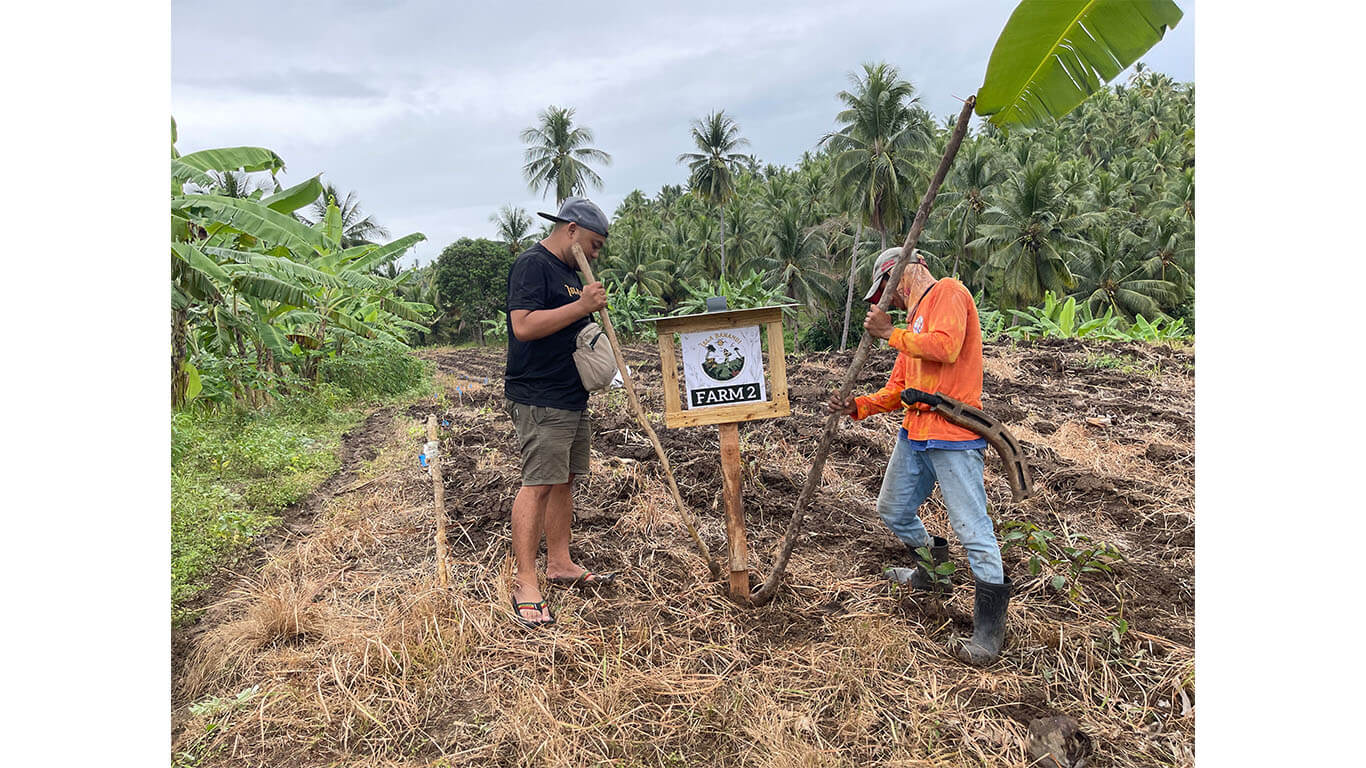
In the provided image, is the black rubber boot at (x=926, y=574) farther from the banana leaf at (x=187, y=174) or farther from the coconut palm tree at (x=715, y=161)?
the coconut palm tree at (x=715, y=161)

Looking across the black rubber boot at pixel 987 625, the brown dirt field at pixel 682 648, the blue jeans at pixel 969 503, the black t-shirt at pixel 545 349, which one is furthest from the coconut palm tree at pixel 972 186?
the black t-shirt at pixel 545 349

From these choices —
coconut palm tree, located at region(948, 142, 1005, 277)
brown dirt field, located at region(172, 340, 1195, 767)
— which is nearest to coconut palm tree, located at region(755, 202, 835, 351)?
coconut palm tree, located at region(948, 142, 1005, 277)

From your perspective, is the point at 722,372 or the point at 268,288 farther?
the point at 268,288

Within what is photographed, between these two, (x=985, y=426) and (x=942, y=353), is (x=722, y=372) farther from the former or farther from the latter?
(x=985, y=426)

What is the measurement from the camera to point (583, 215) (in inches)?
127

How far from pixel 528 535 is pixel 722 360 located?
3.80 ft

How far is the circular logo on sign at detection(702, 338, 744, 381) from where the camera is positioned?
320 cm

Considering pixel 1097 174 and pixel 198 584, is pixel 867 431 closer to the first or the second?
pixel 198 584

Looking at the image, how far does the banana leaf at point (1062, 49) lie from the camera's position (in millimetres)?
2688

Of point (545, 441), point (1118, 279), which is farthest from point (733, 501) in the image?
point (1118, 279)

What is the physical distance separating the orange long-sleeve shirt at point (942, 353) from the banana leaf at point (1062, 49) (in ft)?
2.48

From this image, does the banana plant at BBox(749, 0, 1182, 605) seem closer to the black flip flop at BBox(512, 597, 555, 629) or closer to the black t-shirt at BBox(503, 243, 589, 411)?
the black t-shirt at BBox(503, 243, 589, 411)

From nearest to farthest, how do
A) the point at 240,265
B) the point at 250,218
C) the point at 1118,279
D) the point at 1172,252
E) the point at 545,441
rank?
the point at 545,441, the point at 250,218, the point at 240,265, the point at 1172,252, the point at 1118,279

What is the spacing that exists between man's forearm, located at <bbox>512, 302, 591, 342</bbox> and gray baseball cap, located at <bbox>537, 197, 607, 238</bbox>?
16.1 inches
